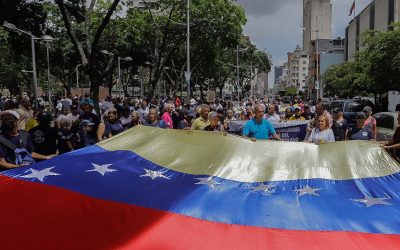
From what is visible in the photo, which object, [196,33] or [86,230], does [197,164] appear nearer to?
[86,230]

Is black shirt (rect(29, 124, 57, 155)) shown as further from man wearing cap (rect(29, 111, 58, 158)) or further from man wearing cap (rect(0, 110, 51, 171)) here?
man wearing cap (rect(0, 110, 51, 171))

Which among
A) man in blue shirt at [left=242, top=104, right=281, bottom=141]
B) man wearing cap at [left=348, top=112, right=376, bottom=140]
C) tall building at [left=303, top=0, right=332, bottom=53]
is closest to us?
man in blue shirt at [left=242, top=104, right=281, bottom=141]

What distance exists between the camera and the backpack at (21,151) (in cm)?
615

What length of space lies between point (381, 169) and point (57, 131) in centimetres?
514

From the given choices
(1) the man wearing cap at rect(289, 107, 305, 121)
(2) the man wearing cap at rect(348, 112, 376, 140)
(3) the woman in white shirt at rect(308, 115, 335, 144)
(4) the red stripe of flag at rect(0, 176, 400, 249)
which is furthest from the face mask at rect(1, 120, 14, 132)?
(1) the man wearing cap at rect(289, 107, 305, 121)

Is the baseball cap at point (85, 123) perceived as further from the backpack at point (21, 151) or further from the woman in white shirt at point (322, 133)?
the woman in white shirt at point (322, 133)

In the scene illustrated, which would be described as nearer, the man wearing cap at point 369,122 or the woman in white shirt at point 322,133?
the woman in white shirt at point 322,133

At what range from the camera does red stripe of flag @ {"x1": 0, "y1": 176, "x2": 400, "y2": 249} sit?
4.25m

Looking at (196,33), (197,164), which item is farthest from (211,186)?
(196,33)

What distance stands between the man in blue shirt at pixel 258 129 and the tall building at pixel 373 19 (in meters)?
31.5

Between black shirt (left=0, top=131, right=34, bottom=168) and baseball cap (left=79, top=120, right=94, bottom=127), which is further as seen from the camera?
A: baseball cap (left=79, top=120, right=94, bottom=127)

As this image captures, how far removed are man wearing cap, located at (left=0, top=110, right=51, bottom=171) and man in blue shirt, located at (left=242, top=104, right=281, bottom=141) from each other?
350cm

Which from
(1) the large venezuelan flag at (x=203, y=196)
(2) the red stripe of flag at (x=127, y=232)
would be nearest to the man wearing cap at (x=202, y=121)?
(1) the large venezuelan flag at (x=203, y=196)

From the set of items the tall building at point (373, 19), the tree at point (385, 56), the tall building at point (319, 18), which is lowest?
the tree at point (385, 56)
